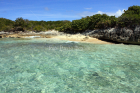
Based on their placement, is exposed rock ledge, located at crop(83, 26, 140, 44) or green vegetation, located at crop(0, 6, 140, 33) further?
green vegetation, located at crop(0, 6, 140, 33)

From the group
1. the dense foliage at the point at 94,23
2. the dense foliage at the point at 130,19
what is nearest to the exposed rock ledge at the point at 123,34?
the dense foliage at the point at 130,19

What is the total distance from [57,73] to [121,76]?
249 centimetres

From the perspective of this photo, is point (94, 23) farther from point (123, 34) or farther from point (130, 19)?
point (130, 19)

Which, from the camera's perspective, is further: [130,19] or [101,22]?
[101,22]

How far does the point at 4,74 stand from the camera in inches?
171

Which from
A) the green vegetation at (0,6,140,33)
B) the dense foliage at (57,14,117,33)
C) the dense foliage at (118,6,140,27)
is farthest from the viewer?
the dense foliage at (57,14,117,33)

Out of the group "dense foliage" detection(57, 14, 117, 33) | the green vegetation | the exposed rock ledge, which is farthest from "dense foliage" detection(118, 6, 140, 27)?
"dense foliage" detection(57, 14, 117, 33)

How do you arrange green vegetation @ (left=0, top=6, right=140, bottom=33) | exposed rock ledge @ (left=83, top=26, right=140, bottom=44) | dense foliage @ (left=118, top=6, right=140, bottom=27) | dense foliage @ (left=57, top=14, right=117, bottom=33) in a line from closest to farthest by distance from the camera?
1. exposed rock ledge @ (left=83, top=26, right=140, bottom=44)
2. dense foliage @ (left=118, top=6, right=140, bottom=27)
3. green vegetation @ (left=0, top=6, right=140, bottom=33)
4. dense foliage @ (left=57, top=14, right=117, bottom=33)

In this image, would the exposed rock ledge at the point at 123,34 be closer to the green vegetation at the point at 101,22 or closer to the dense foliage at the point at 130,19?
the dense foliage at the point at 130,19

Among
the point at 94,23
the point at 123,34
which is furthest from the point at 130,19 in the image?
the point at 94,23

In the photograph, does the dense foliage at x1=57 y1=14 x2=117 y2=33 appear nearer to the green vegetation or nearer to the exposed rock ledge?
the green vegetation

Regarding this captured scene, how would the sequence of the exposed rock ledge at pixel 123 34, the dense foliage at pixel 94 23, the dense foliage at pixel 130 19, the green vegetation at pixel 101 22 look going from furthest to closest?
1. the dense foliage at pixel 94 23
2. the green vegetation at pixel 101 22
3. the dense foliage at pixel 130 19
4. the exposed rock ledge at pixel 123 34

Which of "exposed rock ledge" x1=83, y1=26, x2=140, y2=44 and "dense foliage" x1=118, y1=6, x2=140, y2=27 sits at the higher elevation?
"dense foliage" x1=118, y1=6, x2=140, y2=27

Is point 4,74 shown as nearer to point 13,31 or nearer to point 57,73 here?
point 57,73
